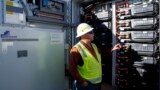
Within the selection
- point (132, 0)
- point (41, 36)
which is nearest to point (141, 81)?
point (132, 0)

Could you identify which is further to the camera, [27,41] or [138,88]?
[138,88]

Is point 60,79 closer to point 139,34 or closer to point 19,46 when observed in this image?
point 19,46

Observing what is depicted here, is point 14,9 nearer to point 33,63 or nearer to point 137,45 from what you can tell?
point 33,63

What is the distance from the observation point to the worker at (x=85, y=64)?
2.84 meters

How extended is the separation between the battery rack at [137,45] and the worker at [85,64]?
46 centimetres

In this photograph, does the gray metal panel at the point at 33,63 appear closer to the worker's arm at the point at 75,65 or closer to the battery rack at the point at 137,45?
the worker's arm at the point at 75,65

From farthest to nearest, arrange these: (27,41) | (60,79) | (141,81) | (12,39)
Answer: (60,79)
(141,81)
(27,41)
(12,39)

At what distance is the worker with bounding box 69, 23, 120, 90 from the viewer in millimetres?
2838

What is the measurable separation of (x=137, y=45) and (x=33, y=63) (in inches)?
56.9

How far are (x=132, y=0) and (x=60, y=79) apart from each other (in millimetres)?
1622

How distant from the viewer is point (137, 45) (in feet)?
10.2

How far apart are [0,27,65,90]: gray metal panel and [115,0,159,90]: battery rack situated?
934 millimetres

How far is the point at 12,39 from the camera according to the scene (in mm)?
2674

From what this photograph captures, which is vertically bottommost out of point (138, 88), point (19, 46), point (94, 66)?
Answer: point (138, 88)
